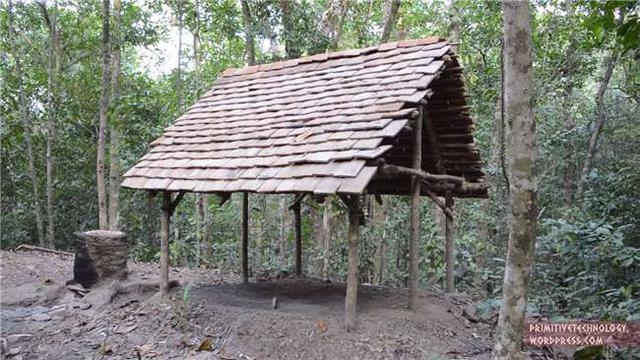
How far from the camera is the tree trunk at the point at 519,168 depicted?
149 inches

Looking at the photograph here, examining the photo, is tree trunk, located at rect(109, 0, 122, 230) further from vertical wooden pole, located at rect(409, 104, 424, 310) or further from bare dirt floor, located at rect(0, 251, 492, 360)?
vertical wooden pole, located at rect(409, 104, 424, 310)

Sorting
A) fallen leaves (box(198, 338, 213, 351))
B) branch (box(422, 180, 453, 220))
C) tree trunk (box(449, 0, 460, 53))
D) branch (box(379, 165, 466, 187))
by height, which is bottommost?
fallen leaves (box(198, 338, 213, 351))

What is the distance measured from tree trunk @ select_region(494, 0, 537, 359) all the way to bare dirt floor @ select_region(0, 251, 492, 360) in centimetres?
160

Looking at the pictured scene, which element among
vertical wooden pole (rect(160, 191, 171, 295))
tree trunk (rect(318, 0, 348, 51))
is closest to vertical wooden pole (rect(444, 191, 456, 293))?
vertical wooden pole (rect(160, 191, 171, 295))

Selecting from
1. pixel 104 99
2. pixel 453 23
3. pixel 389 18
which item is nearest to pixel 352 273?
pixel 453 23

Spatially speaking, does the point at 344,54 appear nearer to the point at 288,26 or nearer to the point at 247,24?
the point at 288,26

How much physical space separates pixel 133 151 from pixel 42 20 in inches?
149

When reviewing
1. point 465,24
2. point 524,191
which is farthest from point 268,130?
point 465,24

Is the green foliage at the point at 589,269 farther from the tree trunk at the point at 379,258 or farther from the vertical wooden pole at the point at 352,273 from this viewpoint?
the tree trunk at the point at 379,258

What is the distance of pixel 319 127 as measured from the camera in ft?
20.0

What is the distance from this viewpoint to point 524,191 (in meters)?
3.82

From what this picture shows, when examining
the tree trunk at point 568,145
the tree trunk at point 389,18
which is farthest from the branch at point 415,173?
the tree trunk at point 568,145

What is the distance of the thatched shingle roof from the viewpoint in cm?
537

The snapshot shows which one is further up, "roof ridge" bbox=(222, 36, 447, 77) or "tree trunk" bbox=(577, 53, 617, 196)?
"roof ridge" bbox=(222, 36, 447, 77)
